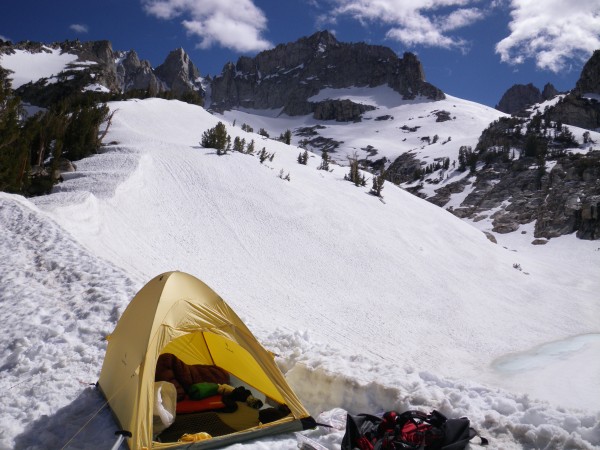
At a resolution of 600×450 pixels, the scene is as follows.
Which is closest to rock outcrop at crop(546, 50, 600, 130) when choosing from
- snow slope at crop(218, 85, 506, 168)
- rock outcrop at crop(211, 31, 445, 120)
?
snow slope at crop(218, 85, 506, 168)

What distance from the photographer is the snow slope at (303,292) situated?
4.63 metres

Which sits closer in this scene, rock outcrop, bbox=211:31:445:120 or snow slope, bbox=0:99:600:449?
snow slope, bbox=0:99:600:449

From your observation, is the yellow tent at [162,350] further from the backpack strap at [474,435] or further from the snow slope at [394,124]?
the snow slope at [394,124]

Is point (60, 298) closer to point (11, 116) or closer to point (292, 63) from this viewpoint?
point (11, 116)

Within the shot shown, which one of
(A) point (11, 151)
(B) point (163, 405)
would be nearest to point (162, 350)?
(B) point (163, 405)

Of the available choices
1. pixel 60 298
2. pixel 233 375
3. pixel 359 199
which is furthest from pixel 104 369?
pixel 359 199

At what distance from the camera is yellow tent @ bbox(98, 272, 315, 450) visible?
3941mm

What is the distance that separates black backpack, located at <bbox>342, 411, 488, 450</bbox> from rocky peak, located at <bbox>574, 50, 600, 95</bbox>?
70459 millimetres

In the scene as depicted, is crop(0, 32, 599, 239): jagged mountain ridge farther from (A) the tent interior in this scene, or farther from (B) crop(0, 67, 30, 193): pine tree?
(A) the tent interior

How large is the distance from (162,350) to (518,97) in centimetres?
14502

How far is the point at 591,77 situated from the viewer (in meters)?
59.1

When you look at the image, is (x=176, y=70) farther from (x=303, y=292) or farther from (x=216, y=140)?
(x=303, y=292)

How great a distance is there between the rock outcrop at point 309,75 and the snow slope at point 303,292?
87677 millimetres

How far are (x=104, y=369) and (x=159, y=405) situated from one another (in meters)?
1.09
